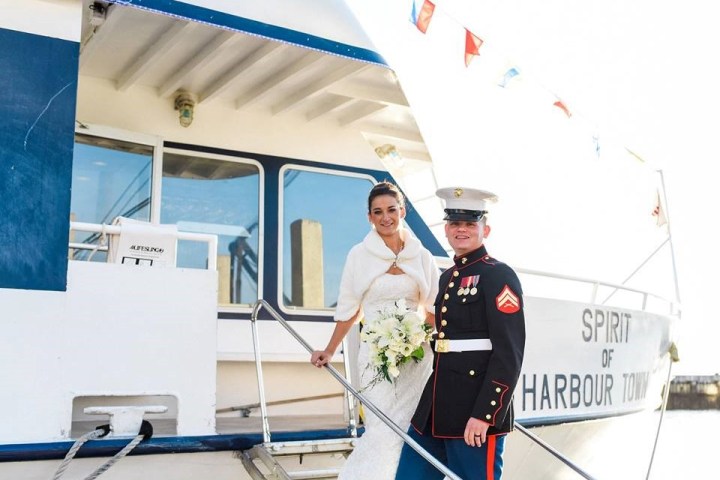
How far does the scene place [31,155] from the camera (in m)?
3.92

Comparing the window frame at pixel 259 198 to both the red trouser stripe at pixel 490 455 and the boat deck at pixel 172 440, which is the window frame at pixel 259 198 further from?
the red trouser stripe at pixel 490 455

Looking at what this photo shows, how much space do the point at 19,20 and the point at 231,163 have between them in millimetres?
2537

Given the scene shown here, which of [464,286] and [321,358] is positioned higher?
[464,286]

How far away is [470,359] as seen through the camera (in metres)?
3.20

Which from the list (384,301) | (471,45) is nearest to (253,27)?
(384,301)

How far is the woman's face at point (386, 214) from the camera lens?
3.73 metres

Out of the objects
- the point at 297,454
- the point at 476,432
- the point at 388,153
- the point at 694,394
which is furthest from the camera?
the point at 694,394

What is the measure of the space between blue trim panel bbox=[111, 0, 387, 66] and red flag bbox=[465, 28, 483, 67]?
1.18 metres

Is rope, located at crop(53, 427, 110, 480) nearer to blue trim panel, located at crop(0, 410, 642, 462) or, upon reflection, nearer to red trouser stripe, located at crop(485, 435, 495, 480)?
blue trim panel, located at crop(0, 410, 642, 462)

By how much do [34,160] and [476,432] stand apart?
89.5 inches

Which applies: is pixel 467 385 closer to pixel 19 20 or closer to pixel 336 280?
pixel 19 20

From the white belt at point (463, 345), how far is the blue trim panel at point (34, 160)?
1745 millimetres

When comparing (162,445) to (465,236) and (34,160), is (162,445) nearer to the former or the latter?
(34,160)

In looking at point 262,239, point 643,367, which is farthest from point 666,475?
point 262,239
